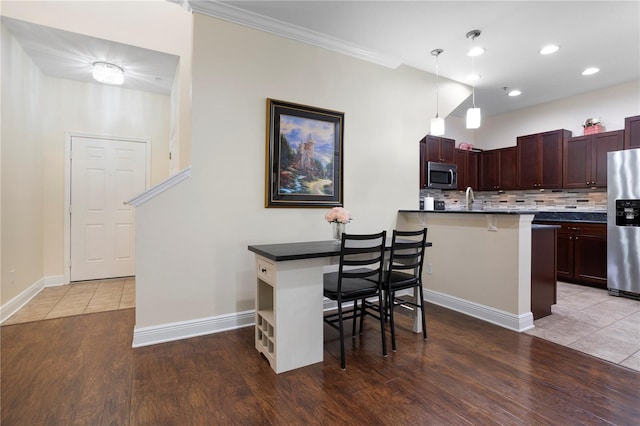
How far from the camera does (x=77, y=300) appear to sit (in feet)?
11.8

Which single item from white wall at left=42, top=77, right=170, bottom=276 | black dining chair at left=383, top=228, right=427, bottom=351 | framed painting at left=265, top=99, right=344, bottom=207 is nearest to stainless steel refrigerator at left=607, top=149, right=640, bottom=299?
black dining chair at left=383, top=228, right=427, bottom=351

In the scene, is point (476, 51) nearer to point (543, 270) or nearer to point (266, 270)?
point (543, 270)

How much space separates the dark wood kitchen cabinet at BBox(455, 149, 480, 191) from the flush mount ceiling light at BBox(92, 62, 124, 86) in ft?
17.4

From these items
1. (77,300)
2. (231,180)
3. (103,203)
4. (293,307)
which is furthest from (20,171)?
(293,307)

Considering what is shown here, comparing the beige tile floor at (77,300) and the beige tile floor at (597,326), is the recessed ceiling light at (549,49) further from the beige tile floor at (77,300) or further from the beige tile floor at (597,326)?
the beige tile floor at (77,300)

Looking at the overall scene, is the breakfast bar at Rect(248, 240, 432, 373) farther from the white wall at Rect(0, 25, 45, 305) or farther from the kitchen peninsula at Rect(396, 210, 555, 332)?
the white wall at Rect(0, 25, 45, 305)

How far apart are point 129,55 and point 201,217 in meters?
2.31

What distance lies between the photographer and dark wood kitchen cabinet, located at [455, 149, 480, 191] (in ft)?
18.6

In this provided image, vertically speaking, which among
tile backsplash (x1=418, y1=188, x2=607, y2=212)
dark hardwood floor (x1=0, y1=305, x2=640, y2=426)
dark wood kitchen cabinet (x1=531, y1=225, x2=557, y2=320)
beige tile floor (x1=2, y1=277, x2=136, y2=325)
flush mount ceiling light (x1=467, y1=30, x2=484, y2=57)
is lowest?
dark hardwood floor (x1=0, y1=305, x2=640, y2=426)

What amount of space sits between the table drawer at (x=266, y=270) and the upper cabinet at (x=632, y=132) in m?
5.08

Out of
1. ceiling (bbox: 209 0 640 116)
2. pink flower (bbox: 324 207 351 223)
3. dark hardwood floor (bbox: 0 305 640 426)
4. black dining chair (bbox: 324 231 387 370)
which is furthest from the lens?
ceiling (bbox: 209 0 640 116)

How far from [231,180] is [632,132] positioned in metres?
5.21

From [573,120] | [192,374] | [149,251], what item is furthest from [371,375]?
[573,120]

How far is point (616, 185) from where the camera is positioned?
13.1 ft
